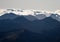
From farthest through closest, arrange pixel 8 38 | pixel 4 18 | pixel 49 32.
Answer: pixel 4 18, pixel 49 32, pixel 8 38

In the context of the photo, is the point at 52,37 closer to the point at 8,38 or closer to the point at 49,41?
the point at 49,41

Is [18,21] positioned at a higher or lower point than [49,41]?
higher

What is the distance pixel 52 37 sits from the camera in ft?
3.48

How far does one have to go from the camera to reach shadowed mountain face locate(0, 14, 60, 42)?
1.01 meters

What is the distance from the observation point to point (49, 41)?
3.40ft

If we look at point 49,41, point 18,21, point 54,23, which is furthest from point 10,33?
point 54,23

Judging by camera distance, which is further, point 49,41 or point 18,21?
point 18,21

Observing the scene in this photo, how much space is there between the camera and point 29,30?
3.60 feet

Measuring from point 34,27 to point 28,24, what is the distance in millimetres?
65

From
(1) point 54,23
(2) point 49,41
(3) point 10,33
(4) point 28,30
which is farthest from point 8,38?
(1) point 54,23

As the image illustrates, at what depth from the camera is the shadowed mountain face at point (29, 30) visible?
1015mm

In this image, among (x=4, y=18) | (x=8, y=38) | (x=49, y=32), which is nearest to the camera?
(x=8, y=38)

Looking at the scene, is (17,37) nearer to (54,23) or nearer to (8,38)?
(8,38)

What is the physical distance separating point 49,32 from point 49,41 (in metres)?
0.10
